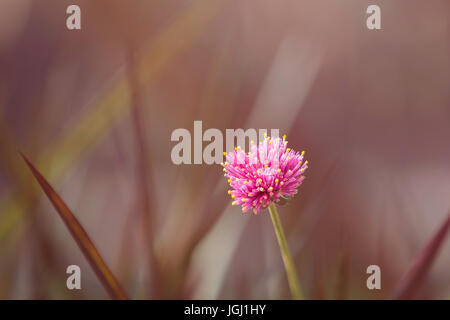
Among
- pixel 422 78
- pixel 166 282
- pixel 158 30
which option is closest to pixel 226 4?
pixel 158 30

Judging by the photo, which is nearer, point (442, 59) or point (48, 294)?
point (48, 294)

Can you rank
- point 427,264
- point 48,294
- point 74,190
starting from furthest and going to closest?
1. point 74,190
2. point 48,294
3. point 427,264

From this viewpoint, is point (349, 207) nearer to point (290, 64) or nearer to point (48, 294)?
point (290, 64)

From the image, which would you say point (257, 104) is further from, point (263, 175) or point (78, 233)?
point (78, 233)

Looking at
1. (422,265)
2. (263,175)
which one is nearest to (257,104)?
(263,175)

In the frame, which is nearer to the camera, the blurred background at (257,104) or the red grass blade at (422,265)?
the red grass blade at (422,265)
